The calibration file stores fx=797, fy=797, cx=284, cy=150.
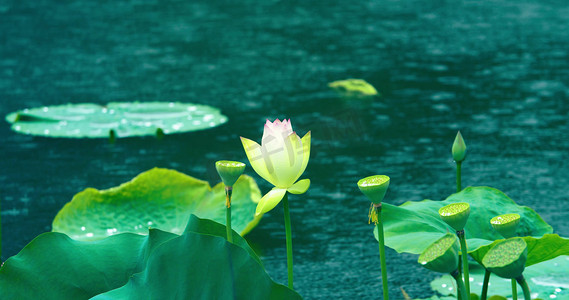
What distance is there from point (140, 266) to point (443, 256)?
338 millimetres

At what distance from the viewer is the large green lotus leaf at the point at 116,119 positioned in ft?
6.70

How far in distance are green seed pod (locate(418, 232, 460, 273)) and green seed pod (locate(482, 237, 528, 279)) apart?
0.03 metres

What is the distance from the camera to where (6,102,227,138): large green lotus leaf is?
204 cm

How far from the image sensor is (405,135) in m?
2.07

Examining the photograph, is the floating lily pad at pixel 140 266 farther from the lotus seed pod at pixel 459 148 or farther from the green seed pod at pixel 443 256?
the lotus seed pod at pixel 459 148

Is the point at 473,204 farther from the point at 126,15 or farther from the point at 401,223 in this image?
the point at 126,15

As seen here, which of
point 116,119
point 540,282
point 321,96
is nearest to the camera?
point 540,282

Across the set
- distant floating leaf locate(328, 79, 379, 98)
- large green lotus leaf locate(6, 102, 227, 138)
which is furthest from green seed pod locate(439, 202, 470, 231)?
distant floating leaf locate(328, 79, 379, 98)

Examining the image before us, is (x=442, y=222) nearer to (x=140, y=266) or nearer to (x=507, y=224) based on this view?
(x=507, y=224)

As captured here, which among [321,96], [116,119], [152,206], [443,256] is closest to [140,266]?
[443,256]

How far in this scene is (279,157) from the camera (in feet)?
2.47

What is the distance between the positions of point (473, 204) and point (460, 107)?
1321mm

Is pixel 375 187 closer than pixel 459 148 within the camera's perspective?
Yes

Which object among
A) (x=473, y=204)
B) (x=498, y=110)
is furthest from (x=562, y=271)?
(x=498, y=110)
